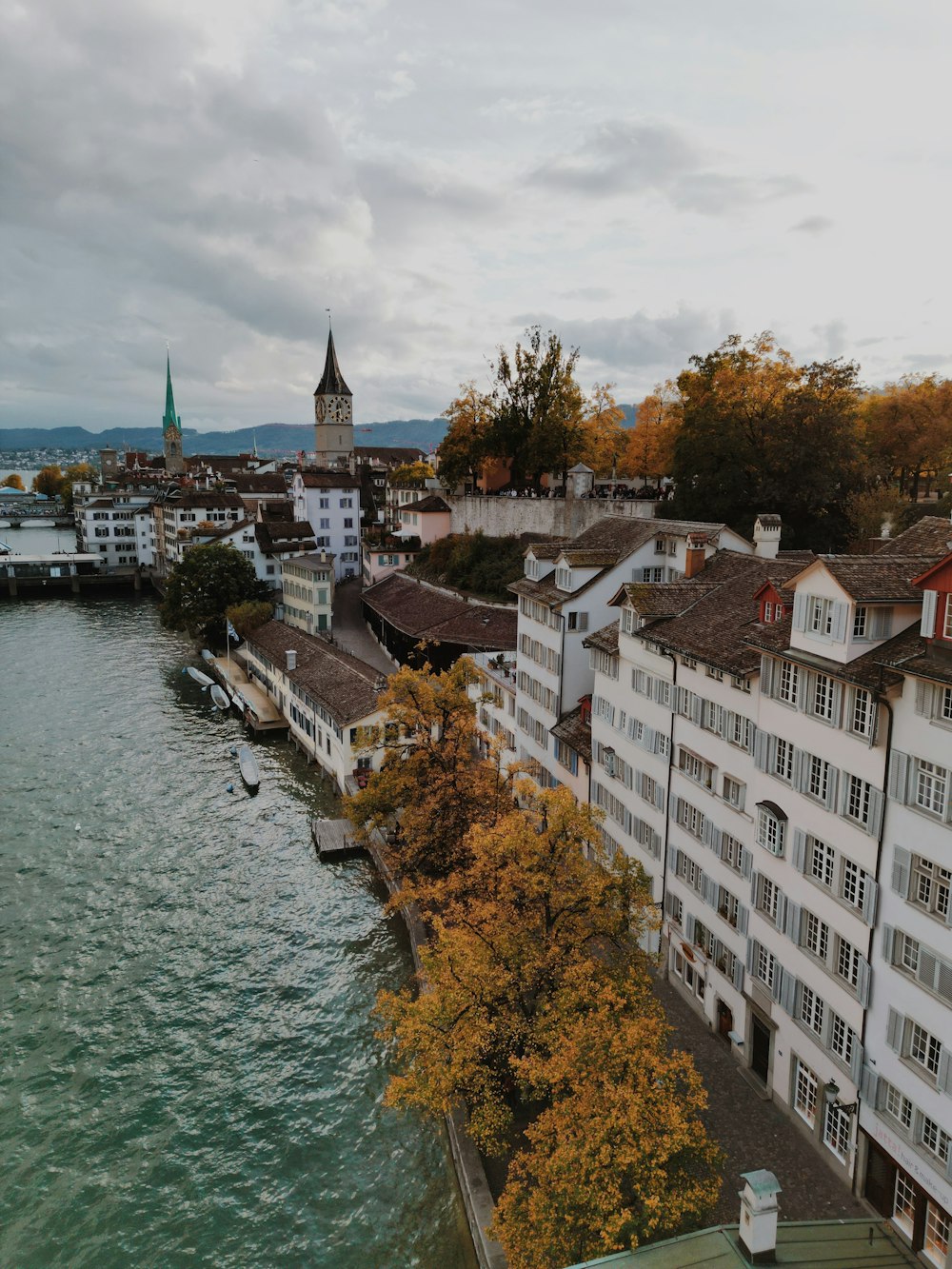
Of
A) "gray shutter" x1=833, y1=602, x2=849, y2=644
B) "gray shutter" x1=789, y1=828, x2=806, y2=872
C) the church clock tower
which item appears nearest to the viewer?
"gray shutter" x1=833, y1=602, x2=849, y2=644

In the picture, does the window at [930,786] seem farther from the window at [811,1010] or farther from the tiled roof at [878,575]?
the window at [811,1010]

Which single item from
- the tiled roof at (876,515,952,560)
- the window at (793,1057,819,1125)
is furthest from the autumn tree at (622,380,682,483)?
the window at (793,1057,819,1125)

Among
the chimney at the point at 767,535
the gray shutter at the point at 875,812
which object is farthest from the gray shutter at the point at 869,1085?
the chimney at the point at 767,535

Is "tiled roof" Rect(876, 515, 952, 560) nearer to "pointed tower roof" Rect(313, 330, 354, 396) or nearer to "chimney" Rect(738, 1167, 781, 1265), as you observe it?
"chimney" Rect(738, 1167, 781, 1265)

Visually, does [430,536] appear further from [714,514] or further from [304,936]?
[304,936]

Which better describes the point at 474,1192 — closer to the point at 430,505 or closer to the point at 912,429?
the point at 912,429

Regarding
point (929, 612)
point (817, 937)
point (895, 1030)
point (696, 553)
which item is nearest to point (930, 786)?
point (929, 612)

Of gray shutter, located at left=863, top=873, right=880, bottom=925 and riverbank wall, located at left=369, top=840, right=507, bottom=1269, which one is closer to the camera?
gray shutter, located at left=863, top=873, right=880, bottom=925
